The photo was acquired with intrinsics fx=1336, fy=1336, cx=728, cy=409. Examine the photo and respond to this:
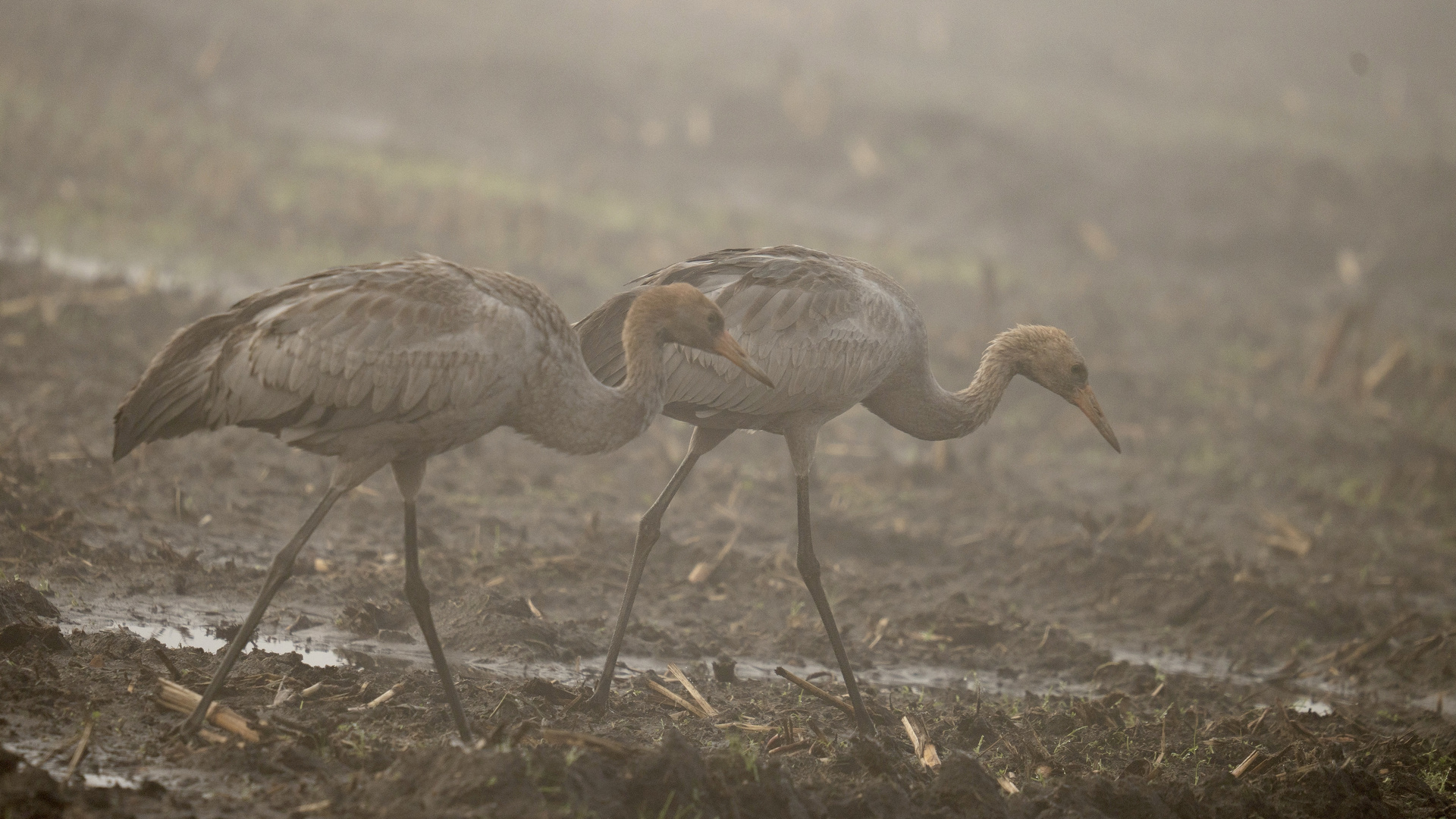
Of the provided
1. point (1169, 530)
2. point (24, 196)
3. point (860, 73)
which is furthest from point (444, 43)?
point (1169, 530)

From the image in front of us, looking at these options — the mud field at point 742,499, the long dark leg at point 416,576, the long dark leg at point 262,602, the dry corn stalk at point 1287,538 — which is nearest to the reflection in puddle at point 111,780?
the mud field at point 742,499

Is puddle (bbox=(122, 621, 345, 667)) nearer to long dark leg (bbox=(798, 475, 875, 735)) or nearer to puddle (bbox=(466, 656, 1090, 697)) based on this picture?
puddle (bbox=(466, 656, 1090, 697))

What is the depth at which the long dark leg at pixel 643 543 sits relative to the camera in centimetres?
547

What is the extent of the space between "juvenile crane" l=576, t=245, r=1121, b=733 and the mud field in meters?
0.97

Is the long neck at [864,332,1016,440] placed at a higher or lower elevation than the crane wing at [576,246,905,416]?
lower

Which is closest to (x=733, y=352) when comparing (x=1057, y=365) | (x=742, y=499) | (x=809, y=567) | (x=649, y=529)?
(x=649, y=529)

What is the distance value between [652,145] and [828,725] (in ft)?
46.5

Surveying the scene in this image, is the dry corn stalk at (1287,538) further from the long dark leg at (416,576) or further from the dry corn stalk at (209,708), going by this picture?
the dry corn stalk at (209,708)

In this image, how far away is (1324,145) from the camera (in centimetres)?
2053

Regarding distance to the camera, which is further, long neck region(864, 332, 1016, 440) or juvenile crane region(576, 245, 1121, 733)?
long neck region(864, 332, 1016, 440)

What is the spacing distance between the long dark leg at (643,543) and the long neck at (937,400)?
800 millimetres

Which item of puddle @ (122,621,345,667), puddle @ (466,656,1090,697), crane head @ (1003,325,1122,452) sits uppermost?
crane head @ (1003,325,1122,452)

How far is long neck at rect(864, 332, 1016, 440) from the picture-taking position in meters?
6.27

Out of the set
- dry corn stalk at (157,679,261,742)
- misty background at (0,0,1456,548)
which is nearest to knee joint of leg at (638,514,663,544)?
dry corn stalk at (157,679,261,742)
